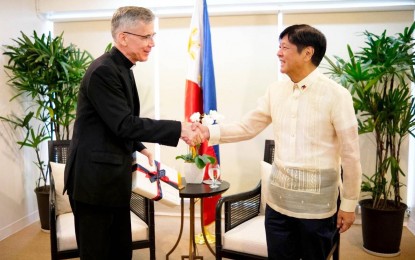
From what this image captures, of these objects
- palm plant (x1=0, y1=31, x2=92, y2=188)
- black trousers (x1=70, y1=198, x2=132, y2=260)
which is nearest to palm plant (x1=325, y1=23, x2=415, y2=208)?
black trousers (x1=70, y1=198, x2=132, y2=260)

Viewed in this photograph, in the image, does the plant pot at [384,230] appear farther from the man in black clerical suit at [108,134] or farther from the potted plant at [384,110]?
the man in black clerical suit at [108,134]

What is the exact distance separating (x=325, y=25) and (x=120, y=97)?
2681mm

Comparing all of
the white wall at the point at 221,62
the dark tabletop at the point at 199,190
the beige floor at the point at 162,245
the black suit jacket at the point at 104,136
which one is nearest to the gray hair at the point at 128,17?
the black suit jacket at the point at 104,136

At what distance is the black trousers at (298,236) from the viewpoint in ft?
5.07

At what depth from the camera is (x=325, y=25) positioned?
11.9 ft

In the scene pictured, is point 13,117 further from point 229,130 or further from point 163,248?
point 229,130

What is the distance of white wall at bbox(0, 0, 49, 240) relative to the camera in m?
3.37

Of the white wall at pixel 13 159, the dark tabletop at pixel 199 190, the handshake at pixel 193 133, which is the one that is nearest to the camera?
A: the handshake at pixel 193 133

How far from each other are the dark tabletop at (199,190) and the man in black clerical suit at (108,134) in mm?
Answer: 784

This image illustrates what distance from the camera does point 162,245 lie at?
10.6ft

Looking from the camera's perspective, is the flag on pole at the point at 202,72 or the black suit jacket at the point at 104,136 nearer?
the black suit jacket at the point at 104,136

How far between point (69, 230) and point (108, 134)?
108 centimetres

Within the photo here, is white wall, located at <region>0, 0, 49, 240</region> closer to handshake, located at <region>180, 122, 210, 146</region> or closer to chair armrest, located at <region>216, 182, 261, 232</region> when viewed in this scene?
chair armrest, located at <region>216, 182, 261, 232</region>

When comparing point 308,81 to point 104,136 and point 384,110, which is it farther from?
Answer: point 384,110
